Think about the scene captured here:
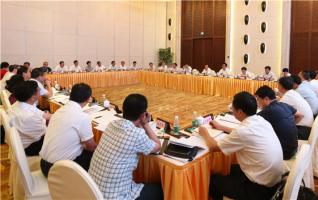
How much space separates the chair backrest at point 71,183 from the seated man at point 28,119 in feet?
4.23

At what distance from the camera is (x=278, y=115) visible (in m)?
2.31

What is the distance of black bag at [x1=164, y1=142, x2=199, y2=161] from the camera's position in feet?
6.49

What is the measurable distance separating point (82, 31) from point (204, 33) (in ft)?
17.5

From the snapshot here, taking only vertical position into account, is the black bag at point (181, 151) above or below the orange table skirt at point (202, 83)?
below

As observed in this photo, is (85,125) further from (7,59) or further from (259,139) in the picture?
(7,59)

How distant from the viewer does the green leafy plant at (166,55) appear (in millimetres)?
13617

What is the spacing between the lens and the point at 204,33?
1245 cm

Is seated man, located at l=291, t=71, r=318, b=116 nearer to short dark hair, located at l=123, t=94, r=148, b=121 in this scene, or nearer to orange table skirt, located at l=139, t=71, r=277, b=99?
orange table skirt, located at l=139, t=71, r=277, b=99

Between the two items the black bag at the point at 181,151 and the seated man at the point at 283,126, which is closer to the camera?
the black bag at the point at 181,151

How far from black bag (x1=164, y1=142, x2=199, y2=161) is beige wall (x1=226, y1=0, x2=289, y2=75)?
8.90 meters

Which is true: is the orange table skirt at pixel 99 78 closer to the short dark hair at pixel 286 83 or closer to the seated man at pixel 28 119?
the seated man at pixel 28 119

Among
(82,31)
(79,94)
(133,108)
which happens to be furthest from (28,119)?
(82,31)

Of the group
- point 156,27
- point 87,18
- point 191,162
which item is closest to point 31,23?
point 87,18

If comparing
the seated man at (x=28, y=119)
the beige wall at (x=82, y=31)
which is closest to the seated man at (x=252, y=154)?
the seated man at (x=28, y=119)
